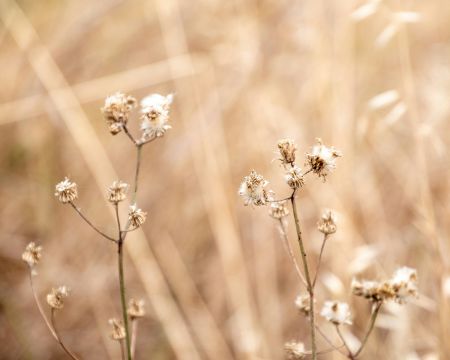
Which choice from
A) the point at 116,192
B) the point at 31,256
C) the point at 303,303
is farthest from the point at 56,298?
the point at 303,303

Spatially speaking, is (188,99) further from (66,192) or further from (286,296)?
(66,192)

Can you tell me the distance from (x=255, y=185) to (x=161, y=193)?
5.07 ft

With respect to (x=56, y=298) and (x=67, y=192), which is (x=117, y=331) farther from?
(x=67, y=192)

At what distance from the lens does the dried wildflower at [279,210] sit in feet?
3.17

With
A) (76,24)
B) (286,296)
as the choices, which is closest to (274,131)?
(286,296)

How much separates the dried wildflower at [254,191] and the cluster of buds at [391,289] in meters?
0.24

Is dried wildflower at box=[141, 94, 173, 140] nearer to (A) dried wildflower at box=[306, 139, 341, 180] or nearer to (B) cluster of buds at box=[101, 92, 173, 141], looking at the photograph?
(B) cluster of buds at box=[101, 92, 173, 141]

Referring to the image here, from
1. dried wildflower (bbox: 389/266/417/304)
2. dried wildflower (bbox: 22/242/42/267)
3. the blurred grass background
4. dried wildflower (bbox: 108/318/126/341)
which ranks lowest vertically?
dried wildflower (bbox: 108/318/126/341)

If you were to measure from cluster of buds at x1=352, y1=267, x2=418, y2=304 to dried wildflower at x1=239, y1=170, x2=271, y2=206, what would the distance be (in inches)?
9.5

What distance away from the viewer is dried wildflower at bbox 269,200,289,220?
967 mm

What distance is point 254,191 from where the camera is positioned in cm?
88

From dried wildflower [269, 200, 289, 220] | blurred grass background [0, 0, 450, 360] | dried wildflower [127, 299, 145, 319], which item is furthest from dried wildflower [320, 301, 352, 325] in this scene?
blurred grass background [0, 0, 450, 360]

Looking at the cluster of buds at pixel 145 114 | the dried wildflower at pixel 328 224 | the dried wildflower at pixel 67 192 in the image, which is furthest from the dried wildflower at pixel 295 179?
the dried wildflower at pixel 67 192

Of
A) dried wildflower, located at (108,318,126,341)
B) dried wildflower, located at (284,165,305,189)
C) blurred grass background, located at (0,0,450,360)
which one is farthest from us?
blurred grass background, located at (0,0,450,360)
